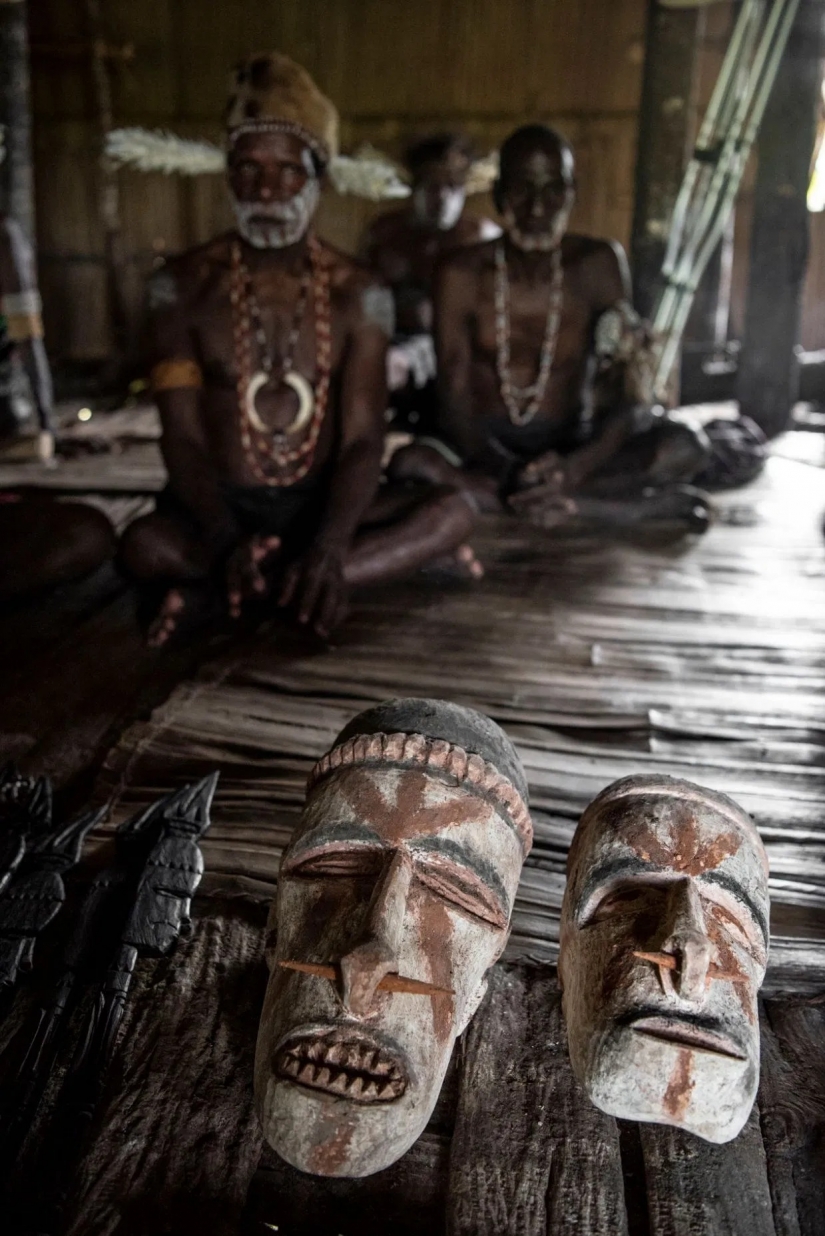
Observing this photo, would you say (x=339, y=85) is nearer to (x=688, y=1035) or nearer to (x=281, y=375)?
(x=281, y=375)

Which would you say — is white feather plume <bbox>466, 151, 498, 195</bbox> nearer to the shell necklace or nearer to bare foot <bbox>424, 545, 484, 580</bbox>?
the shell necklace

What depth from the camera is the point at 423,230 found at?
248 inches

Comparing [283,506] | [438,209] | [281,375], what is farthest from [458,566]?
[438,209]

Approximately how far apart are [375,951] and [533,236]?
3586 mm

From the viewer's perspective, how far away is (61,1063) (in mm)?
1413

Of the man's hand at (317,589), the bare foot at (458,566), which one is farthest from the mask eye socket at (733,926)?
the bare foot at (458,566)

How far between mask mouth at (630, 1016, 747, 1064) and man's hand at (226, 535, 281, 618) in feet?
6.39

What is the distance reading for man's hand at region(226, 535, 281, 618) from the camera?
2.90 metres

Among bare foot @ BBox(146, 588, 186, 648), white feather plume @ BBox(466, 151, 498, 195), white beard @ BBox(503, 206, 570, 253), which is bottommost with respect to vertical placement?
bare foot @ BBox(146, 588, 186, 648)

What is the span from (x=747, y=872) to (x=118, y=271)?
9.40 metres

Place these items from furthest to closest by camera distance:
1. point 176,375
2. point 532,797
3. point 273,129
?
point 176,375
point 273,129
point 532,797

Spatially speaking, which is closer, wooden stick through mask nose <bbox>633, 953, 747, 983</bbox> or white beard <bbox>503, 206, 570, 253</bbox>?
wooden stick through mask nose <bbox>633, 953, 747, 983</bbox>

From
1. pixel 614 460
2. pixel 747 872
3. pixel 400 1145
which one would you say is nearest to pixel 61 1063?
pixel 400 1145

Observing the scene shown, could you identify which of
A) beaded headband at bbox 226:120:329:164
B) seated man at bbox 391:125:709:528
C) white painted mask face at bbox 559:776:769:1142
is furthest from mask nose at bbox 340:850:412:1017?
seated man at bbox 391:125:709:528
